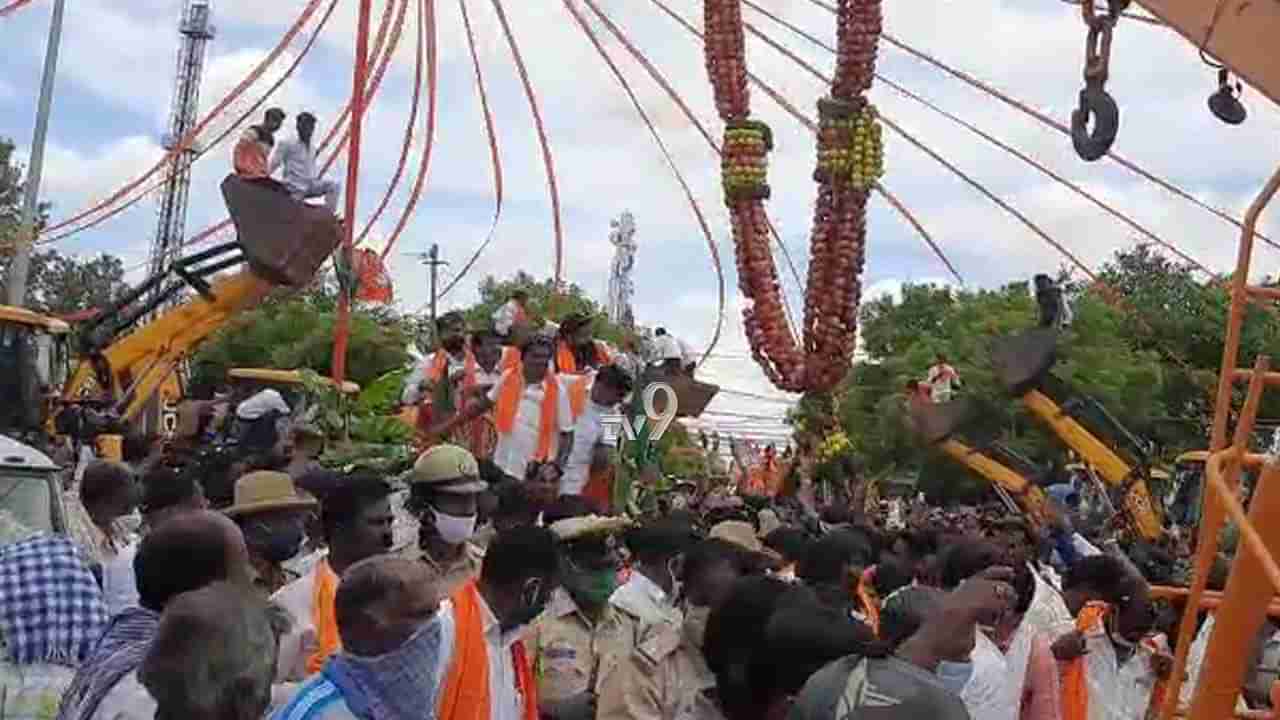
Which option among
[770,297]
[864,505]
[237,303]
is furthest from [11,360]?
[864,505]

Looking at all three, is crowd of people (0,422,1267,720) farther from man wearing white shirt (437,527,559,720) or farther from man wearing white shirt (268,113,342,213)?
man wearing white shirt (268,113,342,213)

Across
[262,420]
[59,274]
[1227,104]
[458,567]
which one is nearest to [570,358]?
[262,420]

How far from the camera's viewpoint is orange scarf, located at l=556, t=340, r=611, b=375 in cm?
1188

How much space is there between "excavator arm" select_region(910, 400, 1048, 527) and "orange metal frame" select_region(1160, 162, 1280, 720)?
31.2 feet

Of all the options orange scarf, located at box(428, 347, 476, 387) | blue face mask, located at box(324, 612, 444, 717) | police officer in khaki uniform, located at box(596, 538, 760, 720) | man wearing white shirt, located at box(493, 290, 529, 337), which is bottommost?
police officer in khaki uniform, located at box(596, 538, 760, 720)

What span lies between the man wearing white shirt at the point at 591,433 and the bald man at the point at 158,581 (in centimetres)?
656

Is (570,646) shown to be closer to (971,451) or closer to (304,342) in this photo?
(971,451)

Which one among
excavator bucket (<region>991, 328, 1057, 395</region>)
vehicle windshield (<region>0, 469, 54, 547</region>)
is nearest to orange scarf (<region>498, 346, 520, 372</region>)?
vehicle windshield (<region>0, 469, 54, 547</region>)

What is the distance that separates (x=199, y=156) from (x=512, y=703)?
11.0 m

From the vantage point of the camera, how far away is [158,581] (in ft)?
14.2

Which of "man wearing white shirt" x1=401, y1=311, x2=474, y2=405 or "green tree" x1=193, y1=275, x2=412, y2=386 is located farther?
"green tree" x1=193, y1=275, x2=412, y2=386

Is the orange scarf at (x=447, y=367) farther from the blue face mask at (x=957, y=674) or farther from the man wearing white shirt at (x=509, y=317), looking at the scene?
the blue face mask at (x=957, y=674)

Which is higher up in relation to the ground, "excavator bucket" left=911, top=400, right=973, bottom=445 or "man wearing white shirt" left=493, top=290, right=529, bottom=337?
"man wearing white shirt" left=493, top=290, right=529, bottom=337

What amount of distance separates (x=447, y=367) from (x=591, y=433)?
4.68 feet
